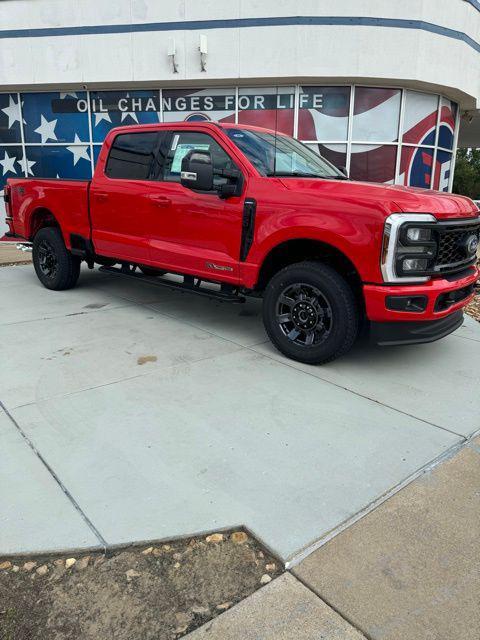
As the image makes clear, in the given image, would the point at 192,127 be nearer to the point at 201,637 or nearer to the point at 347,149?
the point at 201,637

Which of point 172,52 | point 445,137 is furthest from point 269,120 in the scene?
point 445,137

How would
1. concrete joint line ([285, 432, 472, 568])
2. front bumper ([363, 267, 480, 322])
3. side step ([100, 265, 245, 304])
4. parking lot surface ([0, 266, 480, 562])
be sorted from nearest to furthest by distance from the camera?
concrete joint line ([285, 432, 472, 568]) < parking lot surface ([0, 266, 480, 562]) < front bumper ([363, 267, 480, 322]) < side step ([100, 265, 245, 304])

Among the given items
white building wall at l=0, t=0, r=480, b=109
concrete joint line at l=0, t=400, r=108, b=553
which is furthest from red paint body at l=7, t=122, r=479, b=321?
white building wall at l=0, t=0, r=480, b=109

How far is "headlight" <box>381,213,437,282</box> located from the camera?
12.7ft

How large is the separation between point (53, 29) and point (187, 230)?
439 inches

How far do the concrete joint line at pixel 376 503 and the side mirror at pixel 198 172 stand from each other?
2.96 meters

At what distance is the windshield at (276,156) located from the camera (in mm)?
4934

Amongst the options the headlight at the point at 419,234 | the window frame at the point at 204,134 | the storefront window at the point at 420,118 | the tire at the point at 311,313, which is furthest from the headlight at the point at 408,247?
the storefront window at the point at 420,118

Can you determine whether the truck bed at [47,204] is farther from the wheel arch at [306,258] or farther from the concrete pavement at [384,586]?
the concrete pavement at [384,586]

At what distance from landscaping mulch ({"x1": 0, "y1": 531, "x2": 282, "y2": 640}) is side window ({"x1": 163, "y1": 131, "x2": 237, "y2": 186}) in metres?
3.37

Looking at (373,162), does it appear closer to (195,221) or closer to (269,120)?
(269,120)

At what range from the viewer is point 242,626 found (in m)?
2.01

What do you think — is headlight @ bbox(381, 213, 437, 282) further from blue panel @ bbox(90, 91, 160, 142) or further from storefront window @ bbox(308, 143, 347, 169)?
blue panel @ bbox(90, 91, 160, 142)

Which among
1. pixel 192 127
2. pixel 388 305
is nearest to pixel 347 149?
pixel 192 127
